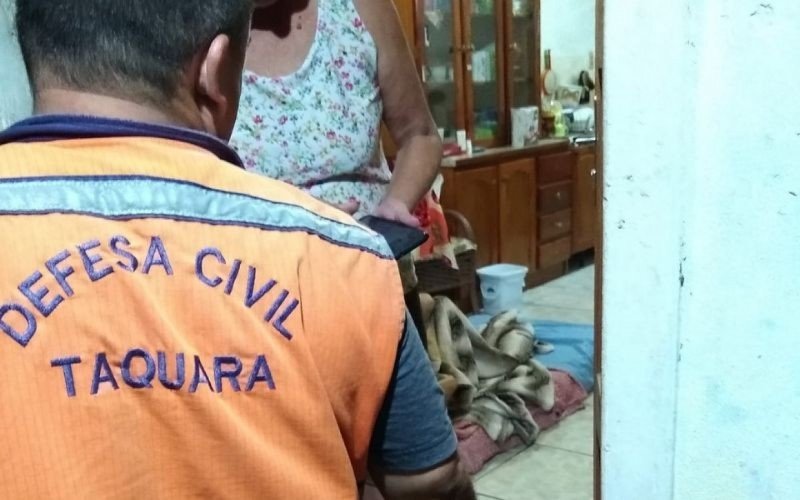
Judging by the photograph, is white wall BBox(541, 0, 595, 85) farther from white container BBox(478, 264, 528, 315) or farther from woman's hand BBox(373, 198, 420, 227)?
woman's hand BBox(373, 198, 420, 227)

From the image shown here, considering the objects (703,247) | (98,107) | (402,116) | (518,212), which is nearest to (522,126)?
(518,212)

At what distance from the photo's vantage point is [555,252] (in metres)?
4.56

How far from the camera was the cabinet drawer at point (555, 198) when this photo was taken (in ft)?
14.5

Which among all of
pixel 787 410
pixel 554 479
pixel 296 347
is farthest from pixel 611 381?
pixel 554 479

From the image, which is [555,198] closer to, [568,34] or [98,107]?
[568,34]

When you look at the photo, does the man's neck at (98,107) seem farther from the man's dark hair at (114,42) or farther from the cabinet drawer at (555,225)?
the cabinet drawer at (555,225)

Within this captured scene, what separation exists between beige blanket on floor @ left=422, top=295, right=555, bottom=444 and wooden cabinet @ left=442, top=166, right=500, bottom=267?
0.88m

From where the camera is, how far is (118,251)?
2.04ft

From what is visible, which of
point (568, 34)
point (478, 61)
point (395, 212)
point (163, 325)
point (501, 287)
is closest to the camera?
point (163, 325)

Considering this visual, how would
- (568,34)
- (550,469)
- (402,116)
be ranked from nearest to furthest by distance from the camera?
(402,116) < (550,469) < (568,34)

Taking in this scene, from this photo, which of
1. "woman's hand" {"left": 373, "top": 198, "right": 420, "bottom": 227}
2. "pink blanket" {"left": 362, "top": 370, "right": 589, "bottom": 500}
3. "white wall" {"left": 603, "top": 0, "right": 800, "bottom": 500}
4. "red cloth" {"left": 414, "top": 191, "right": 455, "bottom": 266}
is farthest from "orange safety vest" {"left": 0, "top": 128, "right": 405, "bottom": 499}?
"pink blanket" {"left": 362, "top": 370, "right": 589, "bottom": 500}

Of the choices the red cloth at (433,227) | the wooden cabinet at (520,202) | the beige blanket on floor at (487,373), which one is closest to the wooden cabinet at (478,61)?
the wooden cabinet at (520,202)

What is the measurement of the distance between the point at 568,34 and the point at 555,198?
45.8 inches

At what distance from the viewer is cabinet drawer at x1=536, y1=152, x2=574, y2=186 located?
14.4ft
